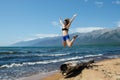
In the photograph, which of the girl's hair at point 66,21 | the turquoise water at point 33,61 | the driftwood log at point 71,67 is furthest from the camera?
the turquoise water at point 33,61

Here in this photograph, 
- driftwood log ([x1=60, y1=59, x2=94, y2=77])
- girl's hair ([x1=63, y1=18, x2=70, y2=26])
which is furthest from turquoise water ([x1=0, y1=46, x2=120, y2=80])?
girl's hair ([x1=63, y1=18, x2=70, y2=26])

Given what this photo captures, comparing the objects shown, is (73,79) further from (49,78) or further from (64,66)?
(49,78)

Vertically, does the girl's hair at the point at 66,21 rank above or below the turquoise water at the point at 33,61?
above

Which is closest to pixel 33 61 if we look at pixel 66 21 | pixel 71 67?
pixel 71 67

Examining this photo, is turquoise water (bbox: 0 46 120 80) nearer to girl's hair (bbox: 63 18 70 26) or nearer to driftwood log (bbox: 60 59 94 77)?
driftwood log (bbox: 60 59 94 77)

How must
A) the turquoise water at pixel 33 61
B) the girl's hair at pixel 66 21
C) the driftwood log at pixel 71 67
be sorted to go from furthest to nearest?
the turquoise water at pixel 33 61 → the driftwood log at pixel 71 67 → the girl's hair at pixel 66 21

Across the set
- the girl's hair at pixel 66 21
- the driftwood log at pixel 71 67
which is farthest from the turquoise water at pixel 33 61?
the girl's hair at pixel 66 21

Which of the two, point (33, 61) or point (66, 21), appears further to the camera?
point (33, 61)

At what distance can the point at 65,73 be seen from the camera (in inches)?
607

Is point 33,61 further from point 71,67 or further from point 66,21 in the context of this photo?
point 66,21

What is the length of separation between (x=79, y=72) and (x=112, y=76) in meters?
2.46

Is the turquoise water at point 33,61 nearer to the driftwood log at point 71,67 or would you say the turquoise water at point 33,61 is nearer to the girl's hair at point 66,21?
the driftwood log at point 71,67

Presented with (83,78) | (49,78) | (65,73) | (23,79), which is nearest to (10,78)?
(23,79)

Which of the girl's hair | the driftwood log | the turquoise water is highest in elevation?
the girl's hair
